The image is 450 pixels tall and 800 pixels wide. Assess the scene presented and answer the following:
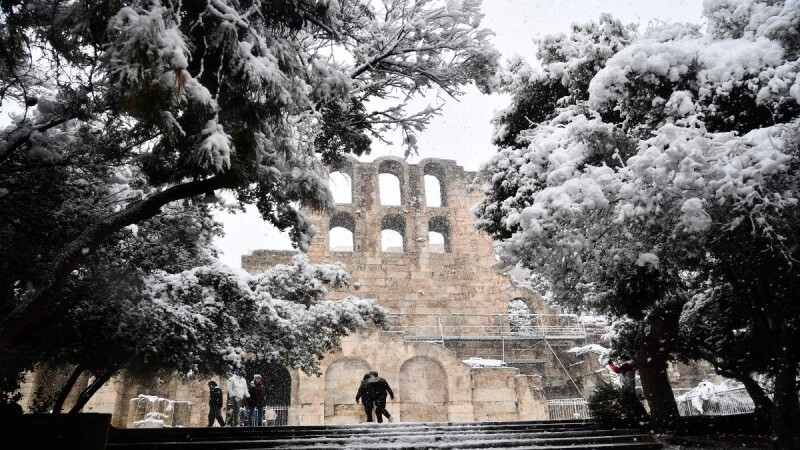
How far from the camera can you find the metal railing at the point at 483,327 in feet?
66.0

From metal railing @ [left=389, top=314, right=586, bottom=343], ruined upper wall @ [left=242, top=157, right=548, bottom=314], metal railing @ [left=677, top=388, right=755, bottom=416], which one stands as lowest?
metal railing @ [left=677, top=388, right=755, bottom=416]

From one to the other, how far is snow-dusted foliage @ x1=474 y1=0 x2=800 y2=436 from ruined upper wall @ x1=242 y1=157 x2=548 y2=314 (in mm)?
14372

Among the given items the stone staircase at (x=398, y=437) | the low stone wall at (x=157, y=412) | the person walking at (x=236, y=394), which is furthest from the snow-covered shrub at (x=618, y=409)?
the low stone wall at (x=157, y=412)

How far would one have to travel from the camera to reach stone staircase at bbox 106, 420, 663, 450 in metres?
5.55

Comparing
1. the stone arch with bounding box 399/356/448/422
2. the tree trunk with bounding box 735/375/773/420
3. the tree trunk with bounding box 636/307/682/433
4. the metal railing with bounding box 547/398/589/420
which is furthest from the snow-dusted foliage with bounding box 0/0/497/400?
the metal railing with bounding box 547/398/589/420

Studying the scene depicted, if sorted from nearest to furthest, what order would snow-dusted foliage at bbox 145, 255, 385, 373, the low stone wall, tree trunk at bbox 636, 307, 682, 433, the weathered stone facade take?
tree trunk at bbox 636, 307, 682, 433
snow-dusted foliage at bbox 145, 255, 385, 373
the low stone wall
the weathered stone facade

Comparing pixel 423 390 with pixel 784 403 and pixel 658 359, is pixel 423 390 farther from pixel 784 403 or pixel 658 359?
pixel 784 403

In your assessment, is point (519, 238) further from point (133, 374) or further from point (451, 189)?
point (451, 189)

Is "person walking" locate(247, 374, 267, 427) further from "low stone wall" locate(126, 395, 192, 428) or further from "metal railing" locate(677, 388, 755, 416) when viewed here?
"metal railing" locate(677, 388, 755, 416)

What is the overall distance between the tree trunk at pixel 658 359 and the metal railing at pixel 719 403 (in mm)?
8567

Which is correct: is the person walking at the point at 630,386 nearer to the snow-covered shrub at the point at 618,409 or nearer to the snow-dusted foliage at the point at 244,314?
the snow-covered shrub at the point at 618,409

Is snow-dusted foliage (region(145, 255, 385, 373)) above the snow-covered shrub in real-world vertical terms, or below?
above

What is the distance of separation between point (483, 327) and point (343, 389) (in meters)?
7.15

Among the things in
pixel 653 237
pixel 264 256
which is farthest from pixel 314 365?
pixel 264 256
